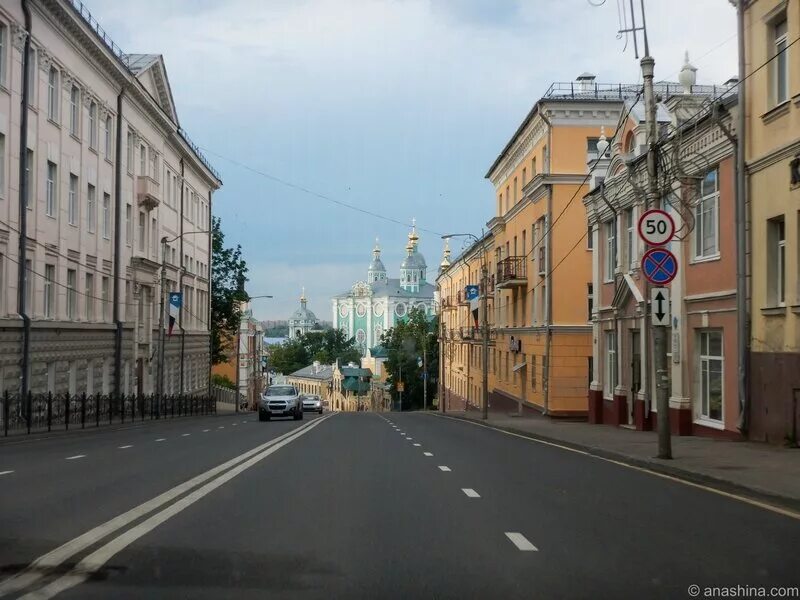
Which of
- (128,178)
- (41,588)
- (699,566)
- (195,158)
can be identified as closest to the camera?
(41,588)

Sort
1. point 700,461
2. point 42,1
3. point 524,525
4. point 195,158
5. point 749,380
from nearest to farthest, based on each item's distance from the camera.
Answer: point 524,525 < point 700,461 < point 749,380 < point 42,1 < point 195,158

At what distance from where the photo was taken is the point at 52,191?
1404 inches

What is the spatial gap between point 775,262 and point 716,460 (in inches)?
219

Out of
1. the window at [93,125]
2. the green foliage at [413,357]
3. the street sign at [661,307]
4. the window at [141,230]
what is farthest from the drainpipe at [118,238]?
the green foliage at [413,357]

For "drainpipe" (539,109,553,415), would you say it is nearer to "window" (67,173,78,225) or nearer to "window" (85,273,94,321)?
"window" (85,273,94,321)

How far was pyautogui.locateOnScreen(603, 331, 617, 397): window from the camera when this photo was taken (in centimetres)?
Answer: 3216

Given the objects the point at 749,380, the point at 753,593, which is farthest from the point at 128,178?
the point at 753,593

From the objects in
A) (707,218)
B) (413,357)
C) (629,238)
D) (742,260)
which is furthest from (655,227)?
(413,357)

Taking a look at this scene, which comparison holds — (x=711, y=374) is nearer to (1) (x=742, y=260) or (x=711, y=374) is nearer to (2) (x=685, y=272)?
(2) (x=685, y=272)

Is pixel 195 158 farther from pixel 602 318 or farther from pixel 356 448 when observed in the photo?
pixel 356 448

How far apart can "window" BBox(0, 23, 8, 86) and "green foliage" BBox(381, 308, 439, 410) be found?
79.1 m

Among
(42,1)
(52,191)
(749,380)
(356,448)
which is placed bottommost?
(356,448)

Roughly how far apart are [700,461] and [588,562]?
363 inches

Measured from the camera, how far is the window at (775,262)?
20.0 metres
